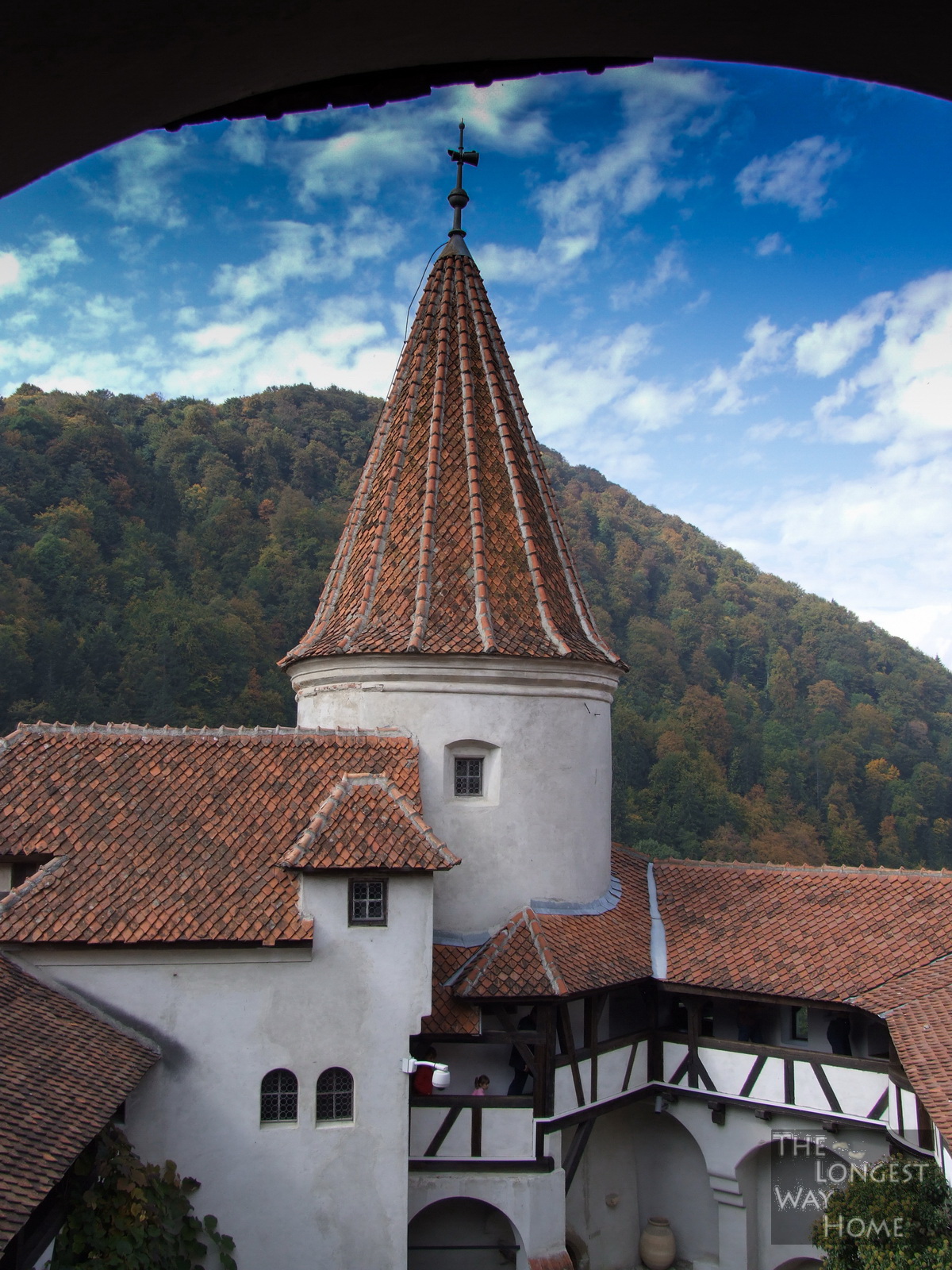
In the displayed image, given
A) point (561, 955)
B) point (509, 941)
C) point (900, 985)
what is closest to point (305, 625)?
point (509, 941)

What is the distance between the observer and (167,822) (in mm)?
13227

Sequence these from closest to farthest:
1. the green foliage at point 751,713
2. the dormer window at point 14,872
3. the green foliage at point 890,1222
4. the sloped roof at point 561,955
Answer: the green foliage at point 890,1222
the dormer window at point 14,872
the sloped roof at point 561,955
the green foliage at point 751,713

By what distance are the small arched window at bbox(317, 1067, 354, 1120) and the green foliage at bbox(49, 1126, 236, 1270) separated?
Result: 5.03 ft

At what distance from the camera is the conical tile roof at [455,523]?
15.2 metres

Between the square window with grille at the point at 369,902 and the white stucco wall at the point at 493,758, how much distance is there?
1.96 m

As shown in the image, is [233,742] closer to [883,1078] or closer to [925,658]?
[883,1078]

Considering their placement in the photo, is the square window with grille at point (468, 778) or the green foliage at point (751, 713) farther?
the green foliage at point (751, 713)

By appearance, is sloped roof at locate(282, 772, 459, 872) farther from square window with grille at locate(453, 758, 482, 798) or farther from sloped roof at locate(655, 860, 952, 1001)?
sloped roof at locate(655, 860, 952, 1001)

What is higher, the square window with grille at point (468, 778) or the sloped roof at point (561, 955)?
the square window with grille at point (468, 778)

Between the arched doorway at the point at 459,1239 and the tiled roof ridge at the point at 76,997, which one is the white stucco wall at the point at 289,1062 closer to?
the tiled roof ridge at the point at 76,997

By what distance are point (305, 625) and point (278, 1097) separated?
32.1 m

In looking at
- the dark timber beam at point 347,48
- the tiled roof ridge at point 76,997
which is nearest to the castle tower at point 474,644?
the tiled roof ridge at point 76,997

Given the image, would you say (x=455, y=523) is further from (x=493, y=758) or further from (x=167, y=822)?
(x=167, y=822)

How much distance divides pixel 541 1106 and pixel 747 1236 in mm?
4169
